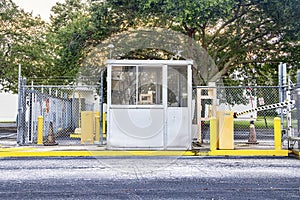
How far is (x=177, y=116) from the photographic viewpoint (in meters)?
12.9

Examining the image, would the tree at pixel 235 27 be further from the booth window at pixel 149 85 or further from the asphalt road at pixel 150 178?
the asphalt road at pixel 150 178

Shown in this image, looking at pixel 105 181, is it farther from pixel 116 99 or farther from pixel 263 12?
pixel 263 12

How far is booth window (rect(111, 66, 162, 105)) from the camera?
12.8 metres

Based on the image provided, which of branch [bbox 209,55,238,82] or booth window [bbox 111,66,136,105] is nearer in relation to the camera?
booth window [bbox 111,66,136,105]

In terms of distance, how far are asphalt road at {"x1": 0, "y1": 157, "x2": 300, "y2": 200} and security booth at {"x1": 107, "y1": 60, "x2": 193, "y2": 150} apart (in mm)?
1164

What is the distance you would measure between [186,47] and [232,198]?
Answer: 1947cm

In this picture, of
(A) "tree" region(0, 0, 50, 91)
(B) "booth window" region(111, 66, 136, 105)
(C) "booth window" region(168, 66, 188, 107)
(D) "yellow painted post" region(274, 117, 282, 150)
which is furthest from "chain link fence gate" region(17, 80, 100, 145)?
(A) "tree" region(0, 0, 50, 91)

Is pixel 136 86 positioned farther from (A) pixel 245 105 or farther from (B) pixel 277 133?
(A) pixel 245 105

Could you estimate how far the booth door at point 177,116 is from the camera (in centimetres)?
1288

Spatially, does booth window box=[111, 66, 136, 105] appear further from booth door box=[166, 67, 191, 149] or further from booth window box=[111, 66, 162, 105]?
booth door box=[166, 67, 191, 149]

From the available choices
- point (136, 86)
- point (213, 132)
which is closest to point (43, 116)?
point (136, 86)

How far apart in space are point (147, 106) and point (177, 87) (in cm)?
116

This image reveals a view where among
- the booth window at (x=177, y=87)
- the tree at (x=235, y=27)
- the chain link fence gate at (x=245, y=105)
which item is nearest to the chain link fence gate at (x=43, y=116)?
the booth window at (x=177, y=87)

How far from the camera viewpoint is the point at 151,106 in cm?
1275
